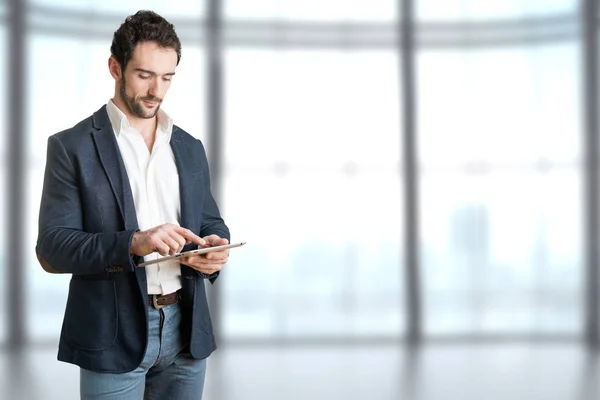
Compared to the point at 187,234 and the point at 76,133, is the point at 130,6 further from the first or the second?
the point at 187,234

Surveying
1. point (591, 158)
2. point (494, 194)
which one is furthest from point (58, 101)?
point (591, 158)

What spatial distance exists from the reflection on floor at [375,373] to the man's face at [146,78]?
3.13m

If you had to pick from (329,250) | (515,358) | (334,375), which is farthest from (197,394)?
(329,250)

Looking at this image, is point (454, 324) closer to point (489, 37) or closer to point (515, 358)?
point (515, 358)

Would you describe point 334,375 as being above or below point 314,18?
below

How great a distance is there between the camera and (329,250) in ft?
21.3

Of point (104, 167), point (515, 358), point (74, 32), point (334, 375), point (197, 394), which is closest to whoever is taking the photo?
point (104, 167)

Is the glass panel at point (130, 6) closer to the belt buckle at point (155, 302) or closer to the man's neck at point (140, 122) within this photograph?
the man's neck at point (140, 122)

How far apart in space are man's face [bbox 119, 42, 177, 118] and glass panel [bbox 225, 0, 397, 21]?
17.2 feet

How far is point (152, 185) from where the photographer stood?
138cm

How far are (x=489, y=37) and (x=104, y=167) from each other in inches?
226

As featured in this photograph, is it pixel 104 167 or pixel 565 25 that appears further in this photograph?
pixel 565 25

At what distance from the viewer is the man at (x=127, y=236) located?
127cm

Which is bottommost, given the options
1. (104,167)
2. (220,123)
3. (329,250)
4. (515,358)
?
(515,358)
